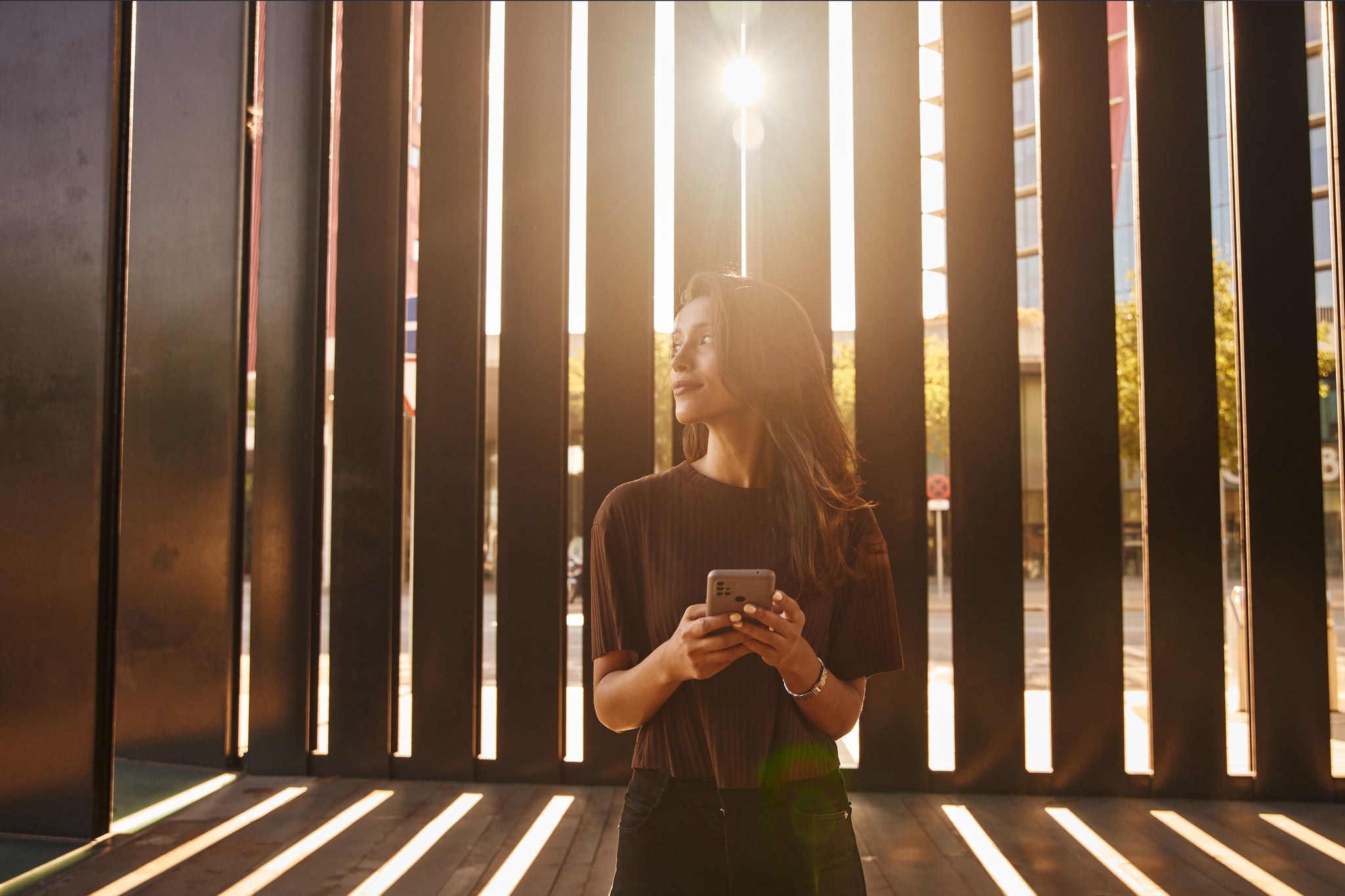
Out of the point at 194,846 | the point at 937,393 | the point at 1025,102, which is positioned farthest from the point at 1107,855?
the point at 1025,102

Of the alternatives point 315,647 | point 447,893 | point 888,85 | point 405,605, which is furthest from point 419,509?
point 405,605

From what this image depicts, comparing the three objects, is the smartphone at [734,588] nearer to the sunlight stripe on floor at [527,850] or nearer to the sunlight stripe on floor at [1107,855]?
the sunlight stripe on floor at [527,850]

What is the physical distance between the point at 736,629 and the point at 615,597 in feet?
0.96

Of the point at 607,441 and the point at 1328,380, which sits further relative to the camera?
the point at 1328,380

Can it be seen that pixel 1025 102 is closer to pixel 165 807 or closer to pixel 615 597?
pixel 165 807

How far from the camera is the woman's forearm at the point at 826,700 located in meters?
1.44

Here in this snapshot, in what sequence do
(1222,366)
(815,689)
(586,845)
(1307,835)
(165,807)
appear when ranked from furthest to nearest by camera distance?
(1222,366) → (165,807) → (1307,835) → (586,845) → (815,689)

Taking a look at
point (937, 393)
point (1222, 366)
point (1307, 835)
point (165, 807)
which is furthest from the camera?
point (937, 393)

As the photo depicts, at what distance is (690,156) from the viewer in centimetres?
500

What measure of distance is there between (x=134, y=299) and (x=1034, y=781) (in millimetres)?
5785

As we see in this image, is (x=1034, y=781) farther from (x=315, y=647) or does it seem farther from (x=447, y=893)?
(x=315, y=647)

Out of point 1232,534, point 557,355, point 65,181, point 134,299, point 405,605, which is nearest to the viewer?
point 65,181

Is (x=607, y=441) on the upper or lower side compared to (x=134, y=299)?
lower

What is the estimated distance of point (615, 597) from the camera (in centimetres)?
158
